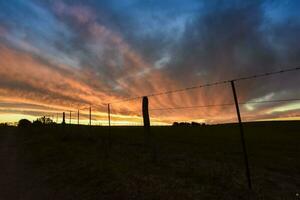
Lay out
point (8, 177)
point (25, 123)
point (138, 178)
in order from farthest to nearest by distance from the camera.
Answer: point (25, 123)
point (8, 177)
point (138, 178)

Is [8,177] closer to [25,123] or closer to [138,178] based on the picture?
[138,178]

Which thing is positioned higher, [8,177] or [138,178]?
[8,177]

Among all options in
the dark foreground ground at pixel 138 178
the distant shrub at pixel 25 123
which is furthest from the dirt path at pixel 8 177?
the distant shrub at pixel 25 123

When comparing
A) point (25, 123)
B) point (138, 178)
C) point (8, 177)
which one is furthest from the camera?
point (25, 123)

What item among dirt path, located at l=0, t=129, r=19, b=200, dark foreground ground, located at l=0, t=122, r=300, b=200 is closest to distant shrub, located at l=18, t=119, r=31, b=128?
dirt path, located at l=0, t=129, r=19, b=200

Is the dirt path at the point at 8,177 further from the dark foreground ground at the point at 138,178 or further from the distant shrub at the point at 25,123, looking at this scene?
the distant shrub at the point at 25,123

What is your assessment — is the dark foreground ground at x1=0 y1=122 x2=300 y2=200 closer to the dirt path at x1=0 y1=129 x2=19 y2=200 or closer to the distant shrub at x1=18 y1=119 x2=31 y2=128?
the dirt path at x1=0 y1=129 x2=19 y2=200

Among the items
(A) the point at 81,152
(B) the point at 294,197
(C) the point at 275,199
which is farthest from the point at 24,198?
(B) the point at 294,197

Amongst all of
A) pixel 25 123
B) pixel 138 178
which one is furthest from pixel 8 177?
pixel 25 123

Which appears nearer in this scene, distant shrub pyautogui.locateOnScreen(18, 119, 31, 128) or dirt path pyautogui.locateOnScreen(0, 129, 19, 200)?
dirt path pyautogui.locateOnScreen(0, 129, 19, 200)

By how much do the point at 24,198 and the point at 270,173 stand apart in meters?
11.5

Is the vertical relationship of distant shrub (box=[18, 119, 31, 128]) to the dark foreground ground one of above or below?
above

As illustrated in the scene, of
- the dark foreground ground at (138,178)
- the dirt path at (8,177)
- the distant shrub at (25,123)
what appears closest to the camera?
the dark foreground ground at (138,178)

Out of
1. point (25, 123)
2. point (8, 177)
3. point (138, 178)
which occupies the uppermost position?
point (25, 123)
